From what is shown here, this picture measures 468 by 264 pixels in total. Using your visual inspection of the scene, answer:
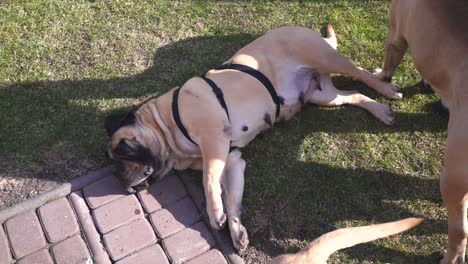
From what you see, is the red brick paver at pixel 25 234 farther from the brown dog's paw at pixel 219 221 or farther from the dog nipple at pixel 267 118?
the dog nipple at pixel 267 118

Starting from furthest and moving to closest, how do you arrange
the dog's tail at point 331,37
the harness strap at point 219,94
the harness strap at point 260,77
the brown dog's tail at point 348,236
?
the dog's tail at point 331,37, the harness strap at point 260,77, the harness strap at point 219,94, the brown dog's tail at point 348,236

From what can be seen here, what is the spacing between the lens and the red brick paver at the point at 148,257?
3404mm

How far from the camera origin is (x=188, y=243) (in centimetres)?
349

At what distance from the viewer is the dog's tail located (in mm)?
4434

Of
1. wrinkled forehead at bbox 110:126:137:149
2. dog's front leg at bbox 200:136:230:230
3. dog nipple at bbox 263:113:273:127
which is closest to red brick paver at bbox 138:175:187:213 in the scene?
dog's front leg at bbox 200:136:230:230

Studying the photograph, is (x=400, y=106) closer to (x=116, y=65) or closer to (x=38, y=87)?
(x=116, y=65)

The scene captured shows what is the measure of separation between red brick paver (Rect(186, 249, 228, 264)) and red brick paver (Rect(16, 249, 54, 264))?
0.95 meters

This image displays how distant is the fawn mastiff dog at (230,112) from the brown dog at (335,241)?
29.4 inches

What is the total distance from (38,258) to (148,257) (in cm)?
75

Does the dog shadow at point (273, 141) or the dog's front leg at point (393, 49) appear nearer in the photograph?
the dog shadow at point (273, 141)

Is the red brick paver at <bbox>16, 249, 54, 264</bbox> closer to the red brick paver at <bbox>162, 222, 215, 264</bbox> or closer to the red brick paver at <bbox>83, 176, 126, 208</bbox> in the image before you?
the red brick paver at <bbox>83, 176, 126, 208</bbox>

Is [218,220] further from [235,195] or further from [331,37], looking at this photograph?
[331,37]

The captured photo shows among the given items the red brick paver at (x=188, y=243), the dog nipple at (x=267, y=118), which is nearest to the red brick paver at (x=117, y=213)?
the red brick paver at (x=188, y=243)

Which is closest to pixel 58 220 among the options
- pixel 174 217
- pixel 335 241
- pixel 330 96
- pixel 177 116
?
pixel 174 217
